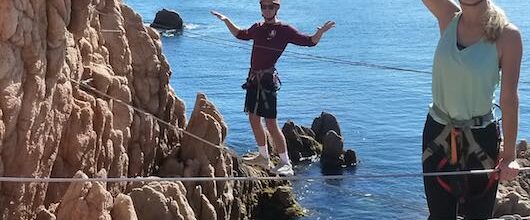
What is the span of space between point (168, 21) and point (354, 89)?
28.9 metres

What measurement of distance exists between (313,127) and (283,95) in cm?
681

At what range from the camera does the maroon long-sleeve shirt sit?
1072cm

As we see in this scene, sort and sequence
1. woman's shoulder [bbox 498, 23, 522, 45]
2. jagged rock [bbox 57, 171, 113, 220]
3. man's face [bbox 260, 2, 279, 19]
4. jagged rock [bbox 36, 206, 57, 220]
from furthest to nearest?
1. jagged rock [bbox 36, 206, 57, 220]
2. jagged rock [bbox 57, 171, 113, 220]
3. man's face [bbox 260, 2, 279, 19]
4. woman's shoulder [bbox 498, 23, 522, 45]

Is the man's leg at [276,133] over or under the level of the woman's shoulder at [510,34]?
under

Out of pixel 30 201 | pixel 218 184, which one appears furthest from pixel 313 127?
pixel 30 201

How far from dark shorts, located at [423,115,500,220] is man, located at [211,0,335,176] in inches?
155

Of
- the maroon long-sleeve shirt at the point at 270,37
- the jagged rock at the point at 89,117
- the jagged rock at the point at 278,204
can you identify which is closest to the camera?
the maroon long-sleeve shirt at the point at 270,37

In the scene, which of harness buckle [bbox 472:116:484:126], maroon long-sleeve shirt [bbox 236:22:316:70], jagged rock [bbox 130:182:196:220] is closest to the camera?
harness buckle [bbox 472:116:484:126]

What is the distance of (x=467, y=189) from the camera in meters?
6.70

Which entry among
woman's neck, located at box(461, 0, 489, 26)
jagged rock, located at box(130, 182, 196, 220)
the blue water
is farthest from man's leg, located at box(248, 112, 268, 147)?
the blue water

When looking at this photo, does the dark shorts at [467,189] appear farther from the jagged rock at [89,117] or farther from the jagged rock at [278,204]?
the jagged rock at [278,204]

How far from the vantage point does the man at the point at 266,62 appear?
10703 mm

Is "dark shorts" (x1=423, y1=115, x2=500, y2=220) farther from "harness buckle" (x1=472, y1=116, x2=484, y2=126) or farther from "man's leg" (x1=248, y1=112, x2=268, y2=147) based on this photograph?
"man's leg" (x1=248, y1=112, x2=268, y2=147)

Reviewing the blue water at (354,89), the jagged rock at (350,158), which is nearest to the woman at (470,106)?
the blue water at (354,89)
